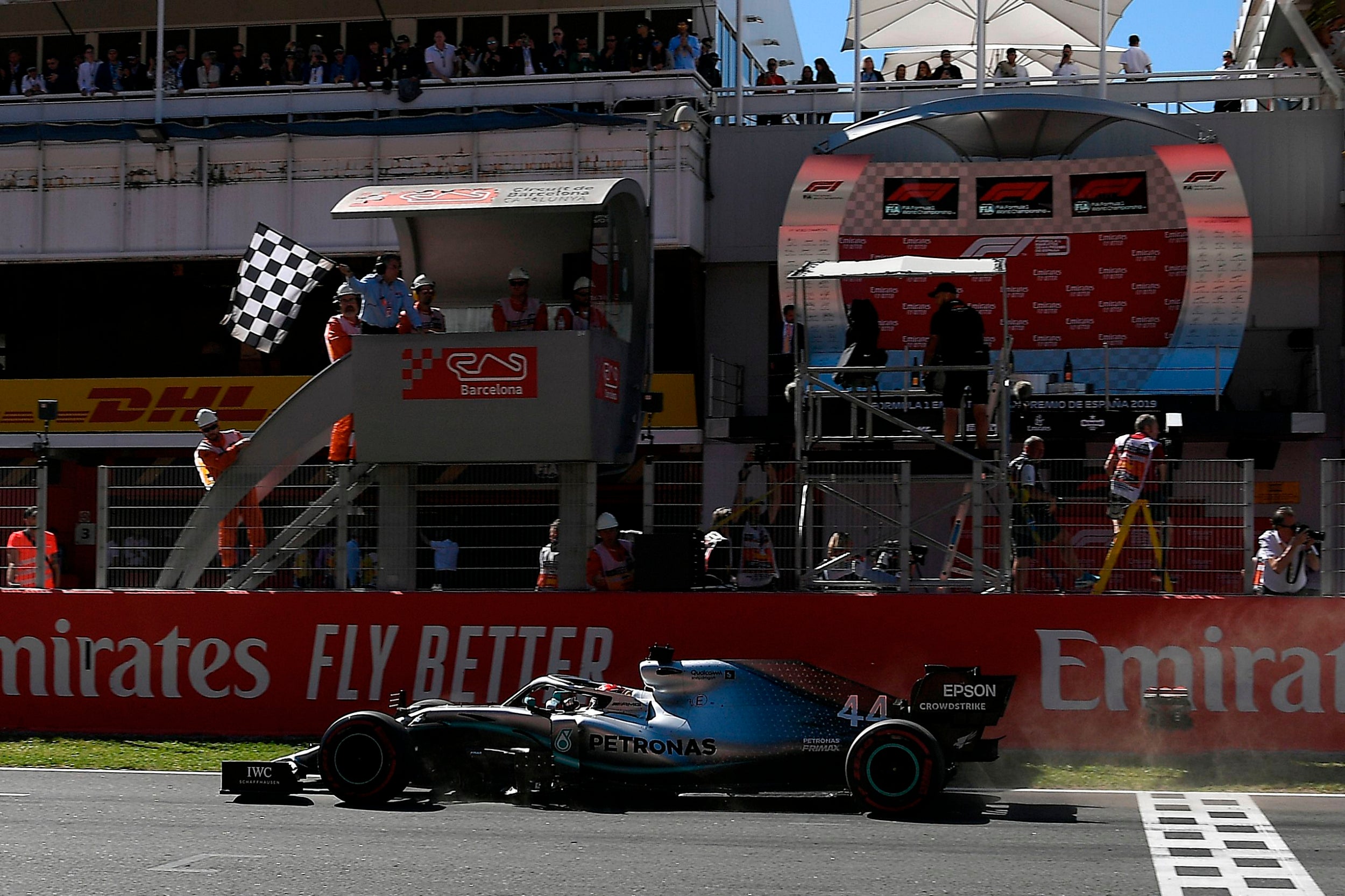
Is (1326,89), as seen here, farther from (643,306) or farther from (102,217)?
(102,217)

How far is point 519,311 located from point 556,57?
11777mm

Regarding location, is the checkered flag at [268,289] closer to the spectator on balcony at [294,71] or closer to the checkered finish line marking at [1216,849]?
the spectator on balcony at [294,71]

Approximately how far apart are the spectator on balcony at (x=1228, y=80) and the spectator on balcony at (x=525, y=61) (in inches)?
390

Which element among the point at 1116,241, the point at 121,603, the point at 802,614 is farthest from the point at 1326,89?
the point at 121,603

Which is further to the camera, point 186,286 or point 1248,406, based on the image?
point 186,286

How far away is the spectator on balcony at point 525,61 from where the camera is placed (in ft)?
77.8

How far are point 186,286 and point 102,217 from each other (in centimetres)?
191

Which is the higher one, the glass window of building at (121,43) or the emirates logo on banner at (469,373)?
the glass window of building at (121,43)

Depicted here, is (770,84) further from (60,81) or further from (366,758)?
(366,758)

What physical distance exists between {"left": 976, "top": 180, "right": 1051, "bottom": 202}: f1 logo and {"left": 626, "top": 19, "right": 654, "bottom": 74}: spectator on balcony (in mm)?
5522

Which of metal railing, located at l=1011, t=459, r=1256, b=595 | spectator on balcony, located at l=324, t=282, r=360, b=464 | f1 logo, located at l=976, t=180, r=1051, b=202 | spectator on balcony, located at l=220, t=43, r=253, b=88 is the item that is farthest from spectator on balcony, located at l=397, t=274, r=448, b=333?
spectator on balcony, located at l=220, t=43, r=253, b=88

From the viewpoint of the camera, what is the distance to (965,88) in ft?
75.4

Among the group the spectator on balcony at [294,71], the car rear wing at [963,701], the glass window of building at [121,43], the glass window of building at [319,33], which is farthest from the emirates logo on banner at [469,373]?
the glass window of building at [121,43]

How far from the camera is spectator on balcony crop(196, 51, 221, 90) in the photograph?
24.9 meters
